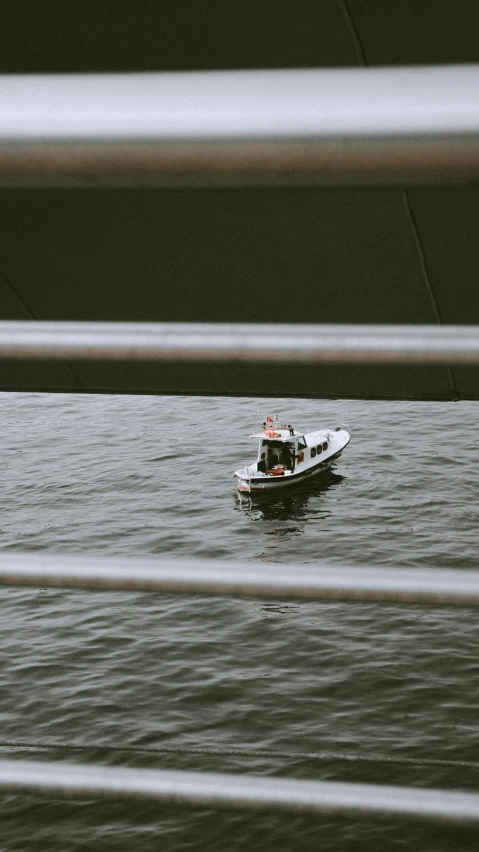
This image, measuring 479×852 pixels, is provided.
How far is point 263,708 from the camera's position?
18641mm

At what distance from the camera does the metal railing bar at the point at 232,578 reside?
76 cm

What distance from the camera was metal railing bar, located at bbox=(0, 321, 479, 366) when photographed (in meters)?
0.66

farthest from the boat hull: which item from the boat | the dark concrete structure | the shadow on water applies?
the dark concrete structure

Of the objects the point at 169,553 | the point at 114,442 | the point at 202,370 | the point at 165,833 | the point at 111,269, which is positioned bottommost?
the point at 165,833

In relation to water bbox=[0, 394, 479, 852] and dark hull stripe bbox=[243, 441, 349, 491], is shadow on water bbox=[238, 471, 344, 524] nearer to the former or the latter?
water bbox=[0, 394, 479, 852]

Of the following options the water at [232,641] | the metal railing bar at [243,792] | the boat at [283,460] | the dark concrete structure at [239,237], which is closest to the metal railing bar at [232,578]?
the metal railing bar at [243,792]

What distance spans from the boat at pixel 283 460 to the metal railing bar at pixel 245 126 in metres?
31.1

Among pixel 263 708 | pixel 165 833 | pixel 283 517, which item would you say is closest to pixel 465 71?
pixel 165 833

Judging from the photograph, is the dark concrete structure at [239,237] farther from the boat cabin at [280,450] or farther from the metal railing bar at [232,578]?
the boat cabin at [280,450]

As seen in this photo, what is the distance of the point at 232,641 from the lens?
2191 cm

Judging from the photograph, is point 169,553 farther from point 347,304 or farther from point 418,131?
point 418,131

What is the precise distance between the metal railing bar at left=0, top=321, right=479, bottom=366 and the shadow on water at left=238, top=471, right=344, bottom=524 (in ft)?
94.9

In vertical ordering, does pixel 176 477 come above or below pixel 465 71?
above

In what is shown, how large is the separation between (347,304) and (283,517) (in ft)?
91.7
